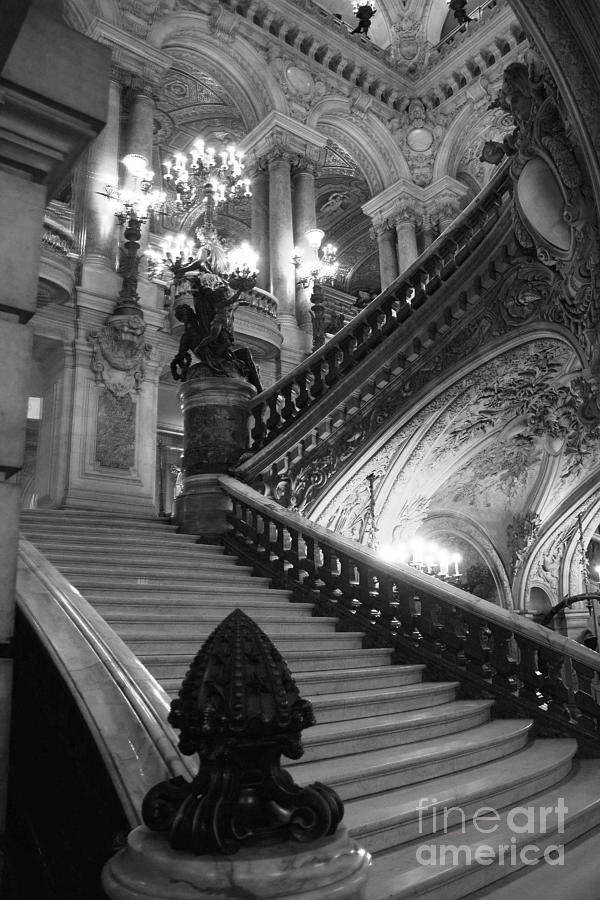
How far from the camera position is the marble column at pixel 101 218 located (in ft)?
40.0

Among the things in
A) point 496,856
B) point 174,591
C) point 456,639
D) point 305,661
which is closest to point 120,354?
point 174,591

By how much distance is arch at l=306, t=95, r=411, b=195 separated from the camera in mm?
17781

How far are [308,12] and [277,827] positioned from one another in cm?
1886

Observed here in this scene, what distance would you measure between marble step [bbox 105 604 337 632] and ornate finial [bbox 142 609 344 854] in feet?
7.53

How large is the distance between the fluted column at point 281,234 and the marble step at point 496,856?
12831mm

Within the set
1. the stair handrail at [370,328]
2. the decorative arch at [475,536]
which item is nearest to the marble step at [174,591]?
the stair handrail at [370,328]

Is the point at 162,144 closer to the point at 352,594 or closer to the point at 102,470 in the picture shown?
the point at 102,470

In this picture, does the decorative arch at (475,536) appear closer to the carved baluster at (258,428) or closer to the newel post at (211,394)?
the carved baluster at (258,428)

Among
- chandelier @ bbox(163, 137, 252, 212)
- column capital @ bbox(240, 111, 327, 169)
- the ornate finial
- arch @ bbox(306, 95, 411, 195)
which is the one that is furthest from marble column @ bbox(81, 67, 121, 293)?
the ornate finial

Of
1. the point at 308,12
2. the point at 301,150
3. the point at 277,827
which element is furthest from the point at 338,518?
the point at 308,12

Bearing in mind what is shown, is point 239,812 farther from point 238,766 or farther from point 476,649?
point 476,649

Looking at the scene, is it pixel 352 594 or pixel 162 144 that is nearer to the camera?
pixel 352 594

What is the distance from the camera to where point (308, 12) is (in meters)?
16.7

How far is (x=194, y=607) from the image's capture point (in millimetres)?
5000
